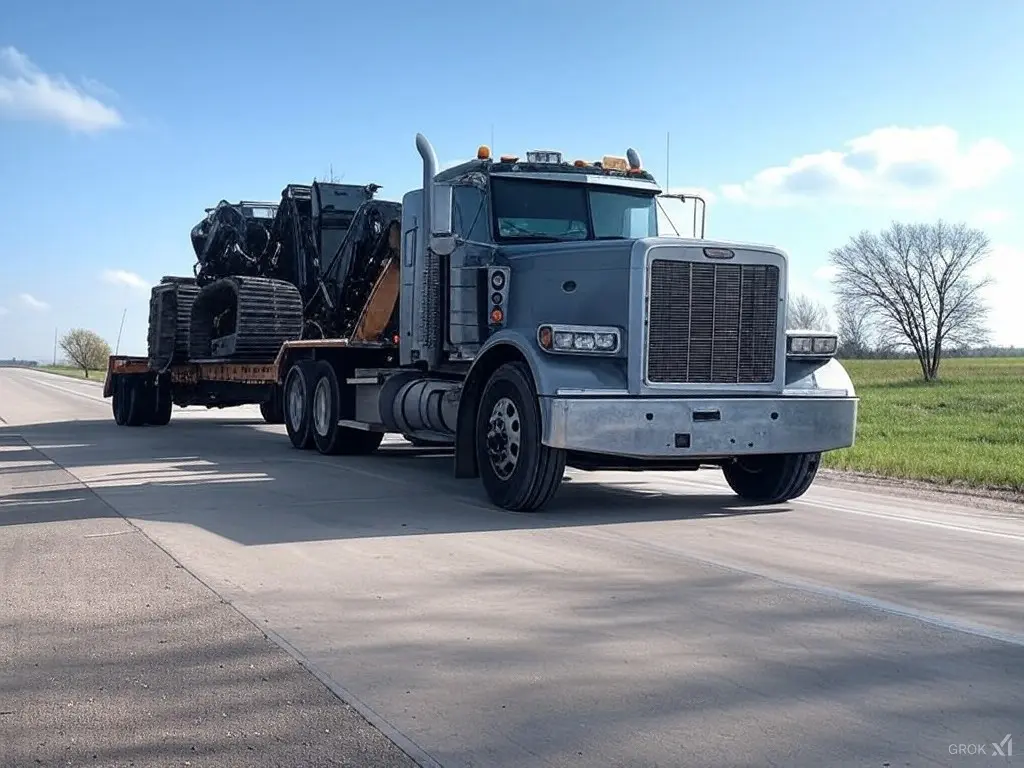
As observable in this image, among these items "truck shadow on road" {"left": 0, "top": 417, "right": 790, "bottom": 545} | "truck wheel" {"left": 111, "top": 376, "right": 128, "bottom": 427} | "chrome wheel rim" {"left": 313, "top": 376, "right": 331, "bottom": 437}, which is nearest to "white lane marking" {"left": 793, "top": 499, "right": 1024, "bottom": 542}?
"truck shadow on road" {"left": 0, "top": 417, "right": 790, "bottom": 545}

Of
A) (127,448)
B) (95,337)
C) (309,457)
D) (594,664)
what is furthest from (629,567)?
(95,337)

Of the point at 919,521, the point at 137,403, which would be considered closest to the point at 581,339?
the point at 919,521

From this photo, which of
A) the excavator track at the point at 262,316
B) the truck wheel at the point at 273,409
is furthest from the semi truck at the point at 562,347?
the truck wheel at the point at 273,409

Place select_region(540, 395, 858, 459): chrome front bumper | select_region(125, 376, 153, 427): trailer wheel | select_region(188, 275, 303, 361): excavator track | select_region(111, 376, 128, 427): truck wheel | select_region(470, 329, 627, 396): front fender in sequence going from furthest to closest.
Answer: select_region(111, 376, 128, 427): truck wheel
select_region(125, 376, 153, 427): trailer wheel
select_region(188, 275, 303, 361): excavator track
select_region(470, 329, 627, 396): front fender
select_region(540, 395, 858, 459): chrome front bumper

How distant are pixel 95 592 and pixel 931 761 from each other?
14.5 ft

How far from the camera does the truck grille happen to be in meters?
8.70

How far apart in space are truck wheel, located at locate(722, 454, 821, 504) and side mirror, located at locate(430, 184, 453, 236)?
11.0 ft

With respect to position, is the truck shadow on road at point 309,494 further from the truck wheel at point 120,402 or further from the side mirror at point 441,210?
the truck wheel at point 120,402

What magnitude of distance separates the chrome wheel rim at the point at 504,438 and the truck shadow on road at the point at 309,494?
384mm

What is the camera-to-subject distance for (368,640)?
16.6 feet

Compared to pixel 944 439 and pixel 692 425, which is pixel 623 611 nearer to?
pixel 692 425

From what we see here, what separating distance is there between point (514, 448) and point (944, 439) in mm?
12647

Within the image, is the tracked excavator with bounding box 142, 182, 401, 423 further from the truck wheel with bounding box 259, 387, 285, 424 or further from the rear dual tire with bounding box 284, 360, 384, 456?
the rear dual tire with bounding box 284, 360, 384, 456

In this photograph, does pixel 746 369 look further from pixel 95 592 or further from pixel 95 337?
pixel 95 337
